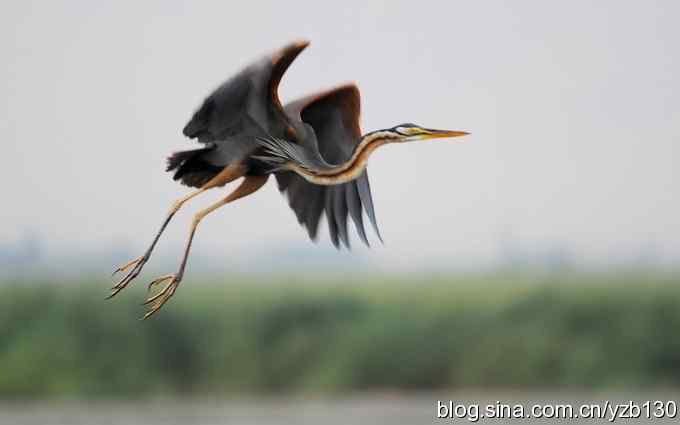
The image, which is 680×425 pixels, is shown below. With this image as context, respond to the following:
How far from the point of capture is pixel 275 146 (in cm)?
306

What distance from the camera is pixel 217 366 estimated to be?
9.12 metres

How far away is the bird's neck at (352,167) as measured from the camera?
290cm

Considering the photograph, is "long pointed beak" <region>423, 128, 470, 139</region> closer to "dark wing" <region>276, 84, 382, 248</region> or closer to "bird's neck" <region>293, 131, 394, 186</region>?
"bird's neck" <region>293, 131, 394, 186</region>

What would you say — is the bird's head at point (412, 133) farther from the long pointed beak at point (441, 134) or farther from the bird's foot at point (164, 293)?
the bird's foot at point (164, 293)

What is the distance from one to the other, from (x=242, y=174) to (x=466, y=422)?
7672 mm

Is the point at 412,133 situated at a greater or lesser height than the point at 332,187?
greater

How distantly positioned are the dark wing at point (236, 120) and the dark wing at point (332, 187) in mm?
162

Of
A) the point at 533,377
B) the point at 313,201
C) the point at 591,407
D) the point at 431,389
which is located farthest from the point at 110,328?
the point at 313,201

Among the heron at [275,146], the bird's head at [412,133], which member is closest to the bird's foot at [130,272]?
the heron at [275,146]

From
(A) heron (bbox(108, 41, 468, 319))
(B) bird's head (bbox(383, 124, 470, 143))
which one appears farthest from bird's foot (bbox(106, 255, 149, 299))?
(B) bird's head (bbox(383, 124, 470, 143))

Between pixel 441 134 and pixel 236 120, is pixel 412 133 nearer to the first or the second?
pixel 441 134

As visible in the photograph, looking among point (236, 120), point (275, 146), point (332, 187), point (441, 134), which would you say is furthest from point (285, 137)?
point (441, 134)

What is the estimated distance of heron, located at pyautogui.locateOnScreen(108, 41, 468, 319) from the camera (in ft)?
9.75

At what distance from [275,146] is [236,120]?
133 mm
